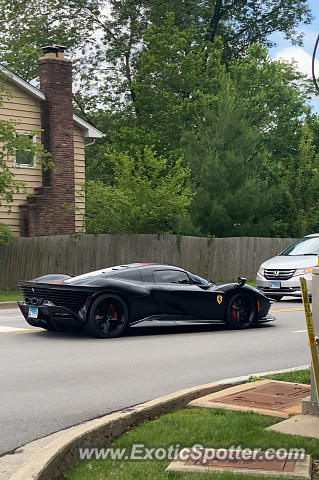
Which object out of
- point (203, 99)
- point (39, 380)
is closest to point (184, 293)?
point (39, 380)

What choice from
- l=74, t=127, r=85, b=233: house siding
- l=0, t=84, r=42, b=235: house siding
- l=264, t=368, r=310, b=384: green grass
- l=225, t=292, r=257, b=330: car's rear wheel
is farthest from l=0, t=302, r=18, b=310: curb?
l=264, t=368, r=310, b=384: green grass

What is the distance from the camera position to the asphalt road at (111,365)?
7844 millimetres

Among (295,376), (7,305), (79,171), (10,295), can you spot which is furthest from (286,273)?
(79,171)

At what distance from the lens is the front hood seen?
68.9ft

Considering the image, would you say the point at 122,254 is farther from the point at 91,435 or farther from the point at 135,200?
the point at 91,435

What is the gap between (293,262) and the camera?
69.7 feet

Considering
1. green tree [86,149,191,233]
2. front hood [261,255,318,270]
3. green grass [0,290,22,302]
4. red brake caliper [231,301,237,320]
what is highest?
green tree [86,149,191,233]

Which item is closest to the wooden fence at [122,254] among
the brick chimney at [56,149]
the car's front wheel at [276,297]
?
the brick chimney at [56,149]

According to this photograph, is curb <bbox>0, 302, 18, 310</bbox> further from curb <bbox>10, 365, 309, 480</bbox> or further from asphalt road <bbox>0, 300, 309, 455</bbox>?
curb <bbox>10, 365, 309, 480</bbox>

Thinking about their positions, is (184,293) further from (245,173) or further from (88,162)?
(88,162)

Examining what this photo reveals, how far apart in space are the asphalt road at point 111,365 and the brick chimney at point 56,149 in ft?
46.0

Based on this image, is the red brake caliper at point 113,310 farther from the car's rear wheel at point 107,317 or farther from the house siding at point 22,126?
the house siding at point 22,126

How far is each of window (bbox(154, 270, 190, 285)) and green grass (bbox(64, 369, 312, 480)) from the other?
22.4 ft

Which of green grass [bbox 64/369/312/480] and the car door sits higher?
the car door
